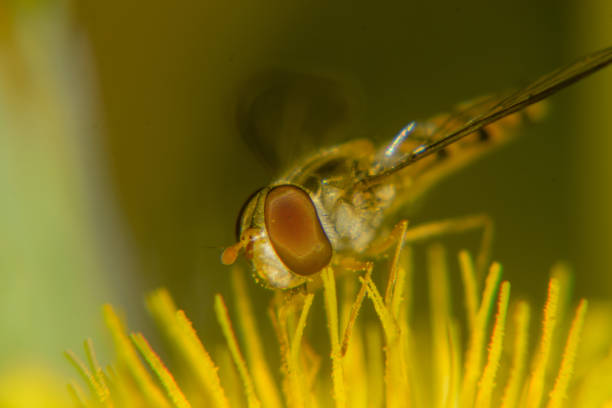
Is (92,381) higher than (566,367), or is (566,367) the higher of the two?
(92,381)

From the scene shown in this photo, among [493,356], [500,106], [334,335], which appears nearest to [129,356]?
[334,335]

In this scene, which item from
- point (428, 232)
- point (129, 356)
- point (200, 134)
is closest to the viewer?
point (129, 356)

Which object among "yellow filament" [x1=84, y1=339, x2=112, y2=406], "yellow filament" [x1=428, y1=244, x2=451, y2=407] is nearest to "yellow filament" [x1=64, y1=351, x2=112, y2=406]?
"yellow filament" [x1=84, y1=339, x2=112, y2=406]

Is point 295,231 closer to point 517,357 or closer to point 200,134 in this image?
point 517,357

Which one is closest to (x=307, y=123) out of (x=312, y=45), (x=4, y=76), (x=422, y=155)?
(x=312, y=45)

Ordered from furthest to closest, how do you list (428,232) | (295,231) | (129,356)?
(428,232)
(129,356)
(295,231)

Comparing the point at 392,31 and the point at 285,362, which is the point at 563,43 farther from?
the point at 285,362
